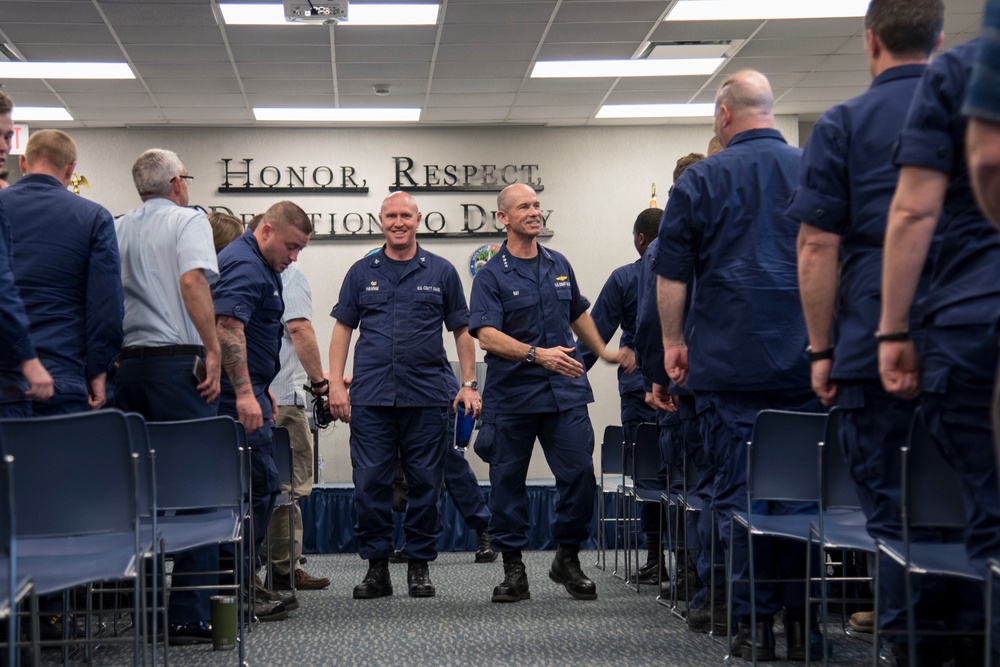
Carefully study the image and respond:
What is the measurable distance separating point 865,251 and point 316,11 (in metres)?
5.41

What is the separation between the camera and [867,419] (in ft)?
7.67

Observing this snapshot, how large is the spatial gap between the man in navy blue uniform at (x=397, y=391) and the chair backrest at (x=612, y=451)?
1.18 metres

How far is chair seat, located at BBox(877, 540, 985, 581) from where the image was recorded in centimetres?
206

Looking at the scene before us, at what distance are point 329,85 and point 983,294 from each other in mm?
7859

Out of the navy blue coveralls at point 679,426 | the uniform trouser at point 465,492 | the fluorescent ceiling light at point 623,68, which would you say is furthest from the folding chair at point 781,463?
the fluorescent ceiling light at point 623,68

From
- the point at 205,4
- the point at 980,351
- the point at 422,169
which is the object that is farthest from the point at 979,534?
the point at 422,169

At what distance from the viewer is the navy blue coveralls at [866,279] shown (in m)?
2.31

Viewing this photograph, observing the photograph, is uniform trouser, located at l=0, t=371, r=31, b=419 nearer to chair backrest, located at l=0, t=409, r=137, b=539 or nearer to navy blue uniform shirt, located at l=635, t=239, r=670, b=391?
chair backrest, located at l=0, t=409, r=137, b=539

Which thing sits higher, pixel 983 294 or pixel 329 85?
pixel 329 85

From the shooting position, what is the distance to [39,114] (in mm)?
9875

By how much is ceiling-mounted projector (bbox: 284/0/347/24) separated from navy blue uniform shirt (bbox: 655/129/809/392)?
4.25 m

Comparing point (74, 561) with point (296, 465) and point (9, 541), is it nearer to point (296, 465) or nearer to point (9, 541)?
point (9, 541)

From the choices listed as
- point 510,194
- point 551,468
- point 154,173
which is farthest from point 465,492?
point 154,173

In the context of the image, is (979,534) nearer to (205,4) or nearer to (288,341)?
(288,341)
